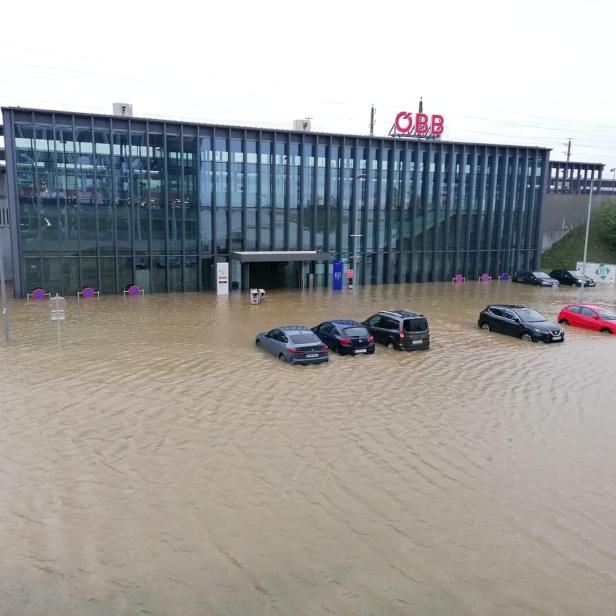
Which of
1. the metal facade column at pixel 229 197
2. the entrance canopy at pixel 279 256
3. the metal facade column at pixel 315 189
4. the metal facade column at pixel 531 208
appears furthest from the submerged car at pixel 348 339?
the metal facade column at pixel 531 208

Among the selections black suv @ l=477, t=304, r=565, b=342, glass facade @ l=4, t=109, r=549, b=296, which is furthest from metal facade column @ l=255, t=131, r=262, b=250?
black suv @ l=477, t=304, r=565, b=342

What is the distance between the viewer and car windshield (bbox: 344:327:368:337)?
67.4 ft

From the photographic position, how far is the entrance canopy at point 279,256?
1499 inches

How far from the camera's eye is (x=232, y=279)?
3912cm

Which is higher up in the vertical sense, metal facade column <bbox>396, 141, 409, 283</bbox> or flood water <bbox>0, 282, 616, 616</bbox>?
metal facade column <bbox>396, 141, 409, 283</bbox>

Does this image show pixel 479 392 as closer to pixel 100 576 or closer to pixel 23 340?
pixel 100 576

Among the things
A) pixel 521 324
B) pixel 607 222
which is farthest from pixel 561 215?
pixel 521 324

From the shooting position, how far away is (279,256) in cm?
3903

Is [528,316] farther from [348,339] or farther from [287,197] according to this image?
[287,197]

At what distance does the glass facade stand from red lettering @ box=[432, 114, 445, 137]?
1.11 m

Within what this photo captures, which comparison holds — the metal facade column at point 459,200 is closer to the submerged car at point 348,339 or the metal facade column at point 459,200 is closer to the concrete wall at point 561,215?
the concrete wall at point 561,215

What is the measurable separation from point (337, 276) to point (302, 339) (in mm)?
23163

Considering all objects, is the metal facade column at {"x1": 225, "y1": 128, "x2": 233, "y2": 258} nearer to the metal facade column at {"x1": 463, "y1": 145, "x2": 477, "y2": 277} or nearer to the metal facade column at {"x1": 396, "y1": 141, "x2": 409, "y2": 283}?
the metal facade column at {"x1": 396, "y1": 141, "x2": 409, "y2": 283}

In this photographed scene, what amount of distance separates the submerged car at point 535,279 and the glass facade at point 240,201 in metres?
2.47
